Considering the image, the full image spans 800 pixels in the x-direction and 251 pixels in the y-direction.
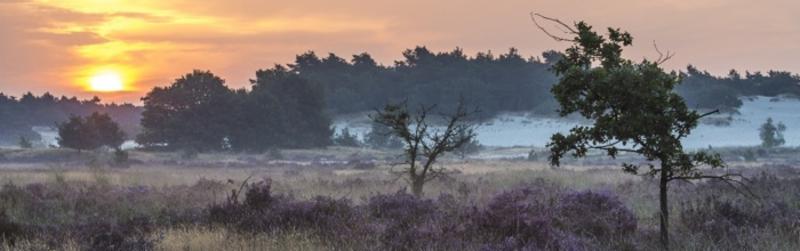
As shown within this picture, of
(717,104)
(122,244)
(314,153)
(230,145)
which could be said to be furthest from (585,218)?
(717,104)

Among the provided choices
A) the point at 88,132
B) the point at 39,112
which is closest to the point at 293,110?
the point at 88,132

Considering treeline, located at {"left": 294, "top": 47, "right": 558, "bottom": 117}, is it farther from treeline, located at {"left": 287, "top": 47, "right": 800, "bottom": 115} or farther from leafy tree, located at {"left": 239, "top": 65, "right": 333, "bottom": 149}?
leafy tree, located at {"left": 239, "top": 65, "right": 333, "bottom": 149}

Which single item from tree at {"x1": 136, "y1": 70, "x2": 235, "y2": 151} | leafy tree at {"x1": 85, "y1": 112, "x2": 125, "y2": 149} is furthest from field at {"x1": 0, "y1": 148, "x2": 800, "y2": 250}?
tree at {"x1": 136, "y1": 70, "x2": 235, "y2": 151}

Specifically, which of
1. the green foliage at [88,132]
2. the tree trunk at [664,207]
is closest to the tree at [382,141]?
the green foliage at [88,132]

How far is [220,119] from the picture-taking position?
60906 millimetres

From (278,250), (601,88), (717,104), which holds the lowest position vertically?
(278,250)

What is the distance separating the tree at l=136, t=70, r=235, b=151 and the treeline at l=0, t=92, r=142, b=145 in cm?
4006

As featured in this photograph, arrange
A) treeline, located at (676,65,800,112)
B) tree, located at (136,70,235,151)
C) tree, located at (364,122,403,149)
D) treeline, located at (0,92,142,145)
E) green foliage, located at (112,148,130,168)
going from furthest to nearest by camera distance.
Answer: treeline, located at (0,92,142,145)
treeline, located at (676,65,800,112)
tree, located at (364,122,403,149)
tree, located at (136,70,235,151)
green foliage, located at (112,148,130,168)

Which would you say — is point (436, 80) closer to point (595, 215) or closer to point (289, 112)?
point (289, 112)

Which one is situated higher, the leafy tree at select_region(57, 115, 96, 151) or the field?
the leafy tree at select_region(57, 115, 96, 151)

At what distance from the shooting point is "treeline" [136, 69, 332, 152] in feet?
196

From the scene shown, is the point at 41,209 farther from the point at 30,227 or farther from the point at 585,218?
the point at 585,218

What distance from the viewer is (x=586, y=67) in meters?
7.52

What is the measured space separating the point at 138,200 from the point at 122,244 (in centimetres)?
719
